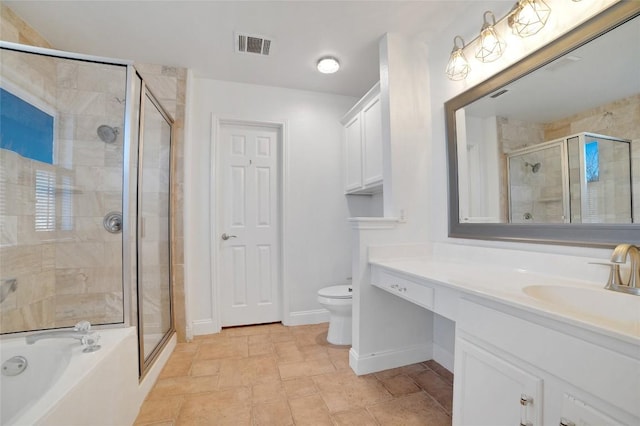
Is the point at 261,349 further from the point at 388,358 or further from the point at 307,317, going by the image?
the point at 388,358

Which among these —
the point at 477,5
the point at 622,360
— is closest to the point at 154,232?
the point at 622,360

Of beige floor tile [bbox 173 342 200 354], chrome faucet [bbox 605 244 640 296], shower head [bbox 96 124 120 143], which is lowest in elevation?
beige floor tile [bbox 173 342 200 354]

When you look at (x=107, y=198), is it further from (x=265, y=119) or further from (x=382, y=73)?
(x=382, y=73)

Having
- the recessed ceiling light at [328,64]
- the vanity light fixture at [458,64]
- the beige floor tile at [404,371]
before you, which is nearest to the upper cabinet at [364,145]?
the recessed ceiling light at [328,64]

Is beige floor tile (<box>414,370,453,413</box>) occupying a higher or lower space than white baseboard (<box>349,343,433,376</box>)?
lower

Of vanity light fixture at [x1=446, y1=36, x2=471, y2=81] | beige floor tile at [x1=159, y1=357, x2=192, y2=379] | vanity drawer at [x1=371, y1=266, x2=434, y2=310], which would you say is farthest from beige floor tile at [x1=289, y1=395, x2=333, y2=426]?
vanity light fixture at [x1=446, y1=36, x2=471, y2=81]

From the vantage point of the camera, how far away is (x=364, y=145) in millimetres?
2441

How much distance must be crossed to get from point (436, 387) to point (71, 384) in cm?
188

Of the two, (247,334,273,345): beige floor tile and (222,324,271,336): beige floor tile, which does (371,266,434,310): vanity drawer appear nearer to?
(247,334,273,345): beige floor tile

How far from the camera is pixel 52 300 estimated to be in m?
1.88

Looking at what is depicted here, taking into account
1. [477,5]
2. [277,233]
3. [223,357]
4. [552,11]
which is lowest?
[223,357]

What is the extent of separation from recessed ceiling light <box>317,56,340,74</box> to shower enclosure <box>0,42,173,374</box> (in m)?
1.41

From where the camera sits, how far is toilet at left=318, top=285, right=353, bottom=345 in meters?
2.19

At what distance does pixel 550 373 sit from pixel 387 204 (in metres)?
1.33
